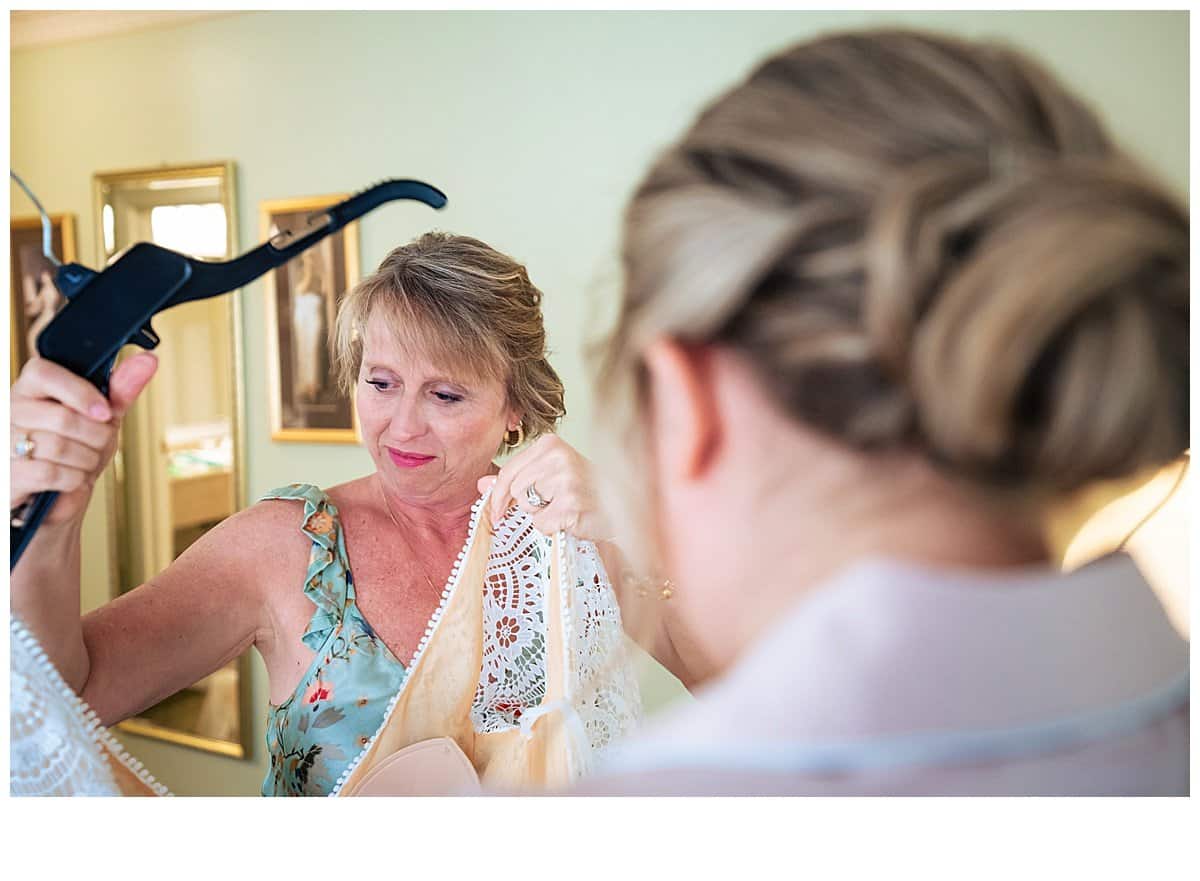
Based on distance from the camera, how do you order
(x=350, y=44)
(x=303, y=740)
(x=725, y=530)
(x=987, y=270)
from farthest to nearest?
(x=350, y=44), (x=303, y=740), (x=725, y=530), (x=987, y=270)

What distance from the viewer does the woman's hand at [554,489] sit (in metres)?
1.02

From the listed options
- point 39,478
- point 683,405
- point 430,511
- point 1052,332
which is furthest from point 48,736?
point 1052,332

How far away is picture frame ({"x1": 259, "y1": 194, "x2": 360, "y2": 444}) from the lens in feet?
4.16

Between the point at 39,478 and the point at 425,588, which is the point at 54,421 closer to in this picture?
the point at 39,478

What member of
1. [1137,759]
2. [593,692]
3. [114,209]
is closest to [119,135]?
[114,209]

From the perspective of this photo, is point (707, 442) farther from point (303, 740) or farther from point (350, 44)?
point (350, 44)

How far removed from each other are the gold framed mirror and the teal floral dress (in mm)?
405

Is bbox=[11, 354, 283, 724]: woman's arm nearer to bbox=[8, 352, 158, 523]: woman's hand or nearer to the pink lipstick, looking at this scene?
bbox=[8, 352, 158, 523]: woman's hand

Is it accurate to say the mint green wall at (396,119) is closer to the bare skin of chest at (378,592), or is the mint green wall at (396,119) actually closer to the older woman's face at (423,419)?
the older woman's face at (423,419)

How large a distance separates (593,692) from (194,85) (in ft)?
3.19

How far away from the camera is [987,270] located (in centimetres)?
52

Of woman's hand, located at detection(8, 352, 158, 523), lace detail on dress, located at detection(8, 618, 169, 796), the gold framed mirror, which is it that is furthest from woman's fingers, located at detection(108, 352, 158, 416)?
the gold framed mirror

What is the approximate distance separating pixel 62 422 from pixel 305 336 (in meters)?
0.63

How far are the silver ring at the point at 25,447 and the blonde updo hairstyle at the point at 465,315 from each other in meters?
0.39
